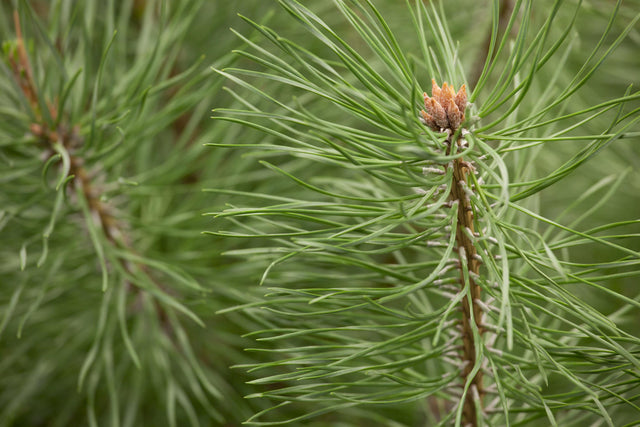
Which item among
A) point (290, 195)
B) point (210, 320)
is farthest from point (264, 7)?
point (210, 320)

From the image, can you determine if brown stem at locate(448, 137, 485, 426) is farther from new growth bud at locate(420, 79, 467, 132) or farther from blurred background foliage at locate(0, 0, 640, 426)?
blurred background foliage at locate(0, 0, 640, 426)

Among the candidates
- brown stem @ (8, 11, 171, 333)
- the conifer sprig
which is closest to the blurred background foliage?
brown stem @ (8, 11, 171, 333)

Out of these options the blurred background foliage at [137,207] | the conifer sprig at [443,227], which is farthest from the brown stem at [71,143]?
the conifer sprig at [443,227]

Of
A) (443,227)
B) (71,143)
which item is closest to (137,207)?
(71,143)

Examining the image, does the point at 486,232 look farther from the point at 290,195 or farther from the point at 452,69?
the point at 290,195

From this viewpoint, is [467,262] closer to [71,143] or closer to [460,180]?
[460,180]
